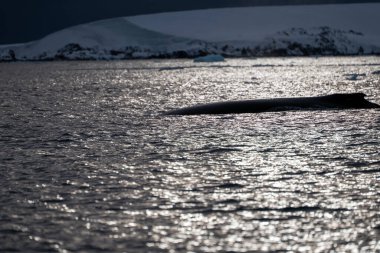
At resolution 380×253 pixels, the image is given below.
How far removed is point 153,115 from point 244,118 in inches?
143

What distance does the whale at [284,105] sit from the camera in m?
22.9

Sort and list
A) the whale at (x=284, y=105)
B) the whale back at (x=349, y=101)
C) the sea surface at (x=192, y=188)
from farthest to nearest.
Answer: the whale back at (x=349, y=101) → the whale at (x=284, y=105) → the sea surface at (x=192, y=188)

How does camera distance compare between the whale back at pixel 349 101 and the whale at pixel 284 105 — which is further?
the whale back at pixel 349 101

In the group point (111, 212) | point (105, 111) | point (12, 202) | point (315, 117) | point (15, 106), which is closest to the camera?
point (111, 212)

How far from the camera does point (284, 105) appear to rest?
23.3m

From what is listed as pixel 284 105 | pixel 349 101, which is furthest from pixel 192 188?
pixel 349 101

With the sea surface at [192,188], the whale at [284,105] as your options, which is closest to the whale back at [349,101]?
the whale at [284,105]

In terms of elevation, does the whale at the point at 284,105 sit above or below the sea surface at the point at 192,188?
above

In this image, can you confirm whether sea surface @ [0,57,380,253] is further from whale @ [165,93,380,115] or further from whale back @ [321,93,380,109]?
whale back @ [321,93,380,109]

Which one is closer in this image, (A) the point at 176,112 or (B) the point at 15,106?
(A) the point at 176,112

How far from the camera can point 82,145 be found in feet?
49.9

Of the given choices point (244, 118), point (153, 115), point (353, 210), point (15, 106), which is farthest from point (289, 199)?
point (15, 106)

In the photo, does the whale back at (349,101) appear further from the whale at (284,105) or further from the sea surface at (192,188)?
the sea surface at (192,188)

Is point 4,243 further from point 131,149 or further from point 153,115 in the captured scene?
point 153,115
